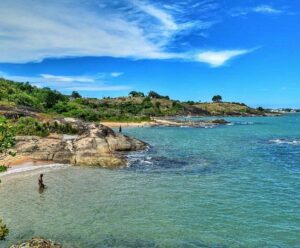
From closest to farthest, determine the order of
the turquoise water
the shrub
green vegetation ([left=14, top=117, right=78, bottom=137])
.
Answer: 1. the turquoise water
2. the shrub
3. green vegetation ([left=14, top=117, right=78, bottom=137])

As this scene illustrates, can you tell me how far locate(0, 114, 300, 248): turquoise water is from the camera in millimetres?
28938

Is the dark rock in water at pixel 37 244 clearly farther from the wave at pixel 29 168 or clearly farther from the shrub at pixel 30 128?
the shrub at pixel 30 128

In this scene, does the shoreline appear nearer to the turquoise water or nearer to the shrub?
the shrub

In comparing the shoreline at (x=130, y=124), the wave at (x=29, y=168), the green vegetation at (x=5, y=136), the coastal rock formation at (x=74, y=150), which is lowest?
the wave at (x=29, y=168)

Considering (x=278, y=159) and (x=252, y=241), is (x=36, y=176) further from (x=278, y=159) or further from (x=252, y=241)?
(x=278, y=159)

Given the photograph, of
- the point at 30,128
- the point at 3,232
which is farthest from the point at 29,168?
the point at 3,232

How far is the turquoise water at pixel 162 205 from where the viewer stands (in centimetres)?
2894

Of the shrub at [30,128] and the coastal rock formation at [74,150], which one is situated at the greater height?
the shrub at [30,128]

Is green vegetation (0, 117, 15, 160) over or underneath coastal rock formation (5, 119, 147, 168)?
over

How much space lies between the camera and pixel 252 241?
27984 millimetres

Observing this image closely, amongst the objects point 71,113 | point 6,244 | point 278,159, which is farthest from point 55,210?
point 71,113

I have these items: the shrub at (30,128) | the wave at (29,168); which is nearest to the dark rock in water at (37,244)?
the wave at (29,168)

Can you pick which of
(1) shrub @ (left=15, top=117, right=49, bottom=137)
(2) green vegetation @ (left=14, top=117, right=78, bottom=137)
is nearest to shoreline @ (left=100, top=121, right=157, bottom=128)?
(2) green vegetation @ (left=14, top=117, right=78, bottom=137)

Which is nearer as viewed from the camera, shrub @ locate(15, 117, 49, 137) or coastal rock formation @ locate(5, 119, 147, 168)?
coastal rock formation @ locate(5, 119, 147, 168)
